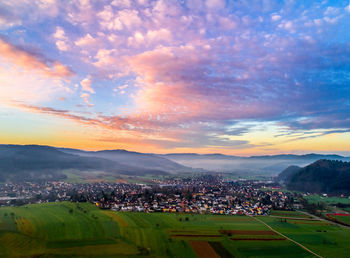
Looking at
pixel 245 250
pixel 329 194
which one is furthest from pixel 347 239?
pixel 329 194

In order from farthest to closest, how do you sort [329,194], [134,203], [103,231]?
[329,194], [134,203], [103,231]

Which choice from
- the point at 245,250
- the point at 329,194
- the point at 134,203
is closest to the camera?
the point at 245,250

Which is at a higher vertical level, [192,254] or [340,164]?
[340,164]

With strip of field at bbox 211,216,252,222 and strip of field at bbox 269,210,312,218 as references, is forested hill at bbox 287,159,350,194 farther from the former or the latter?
strip of field at bbox 211,216,252,222

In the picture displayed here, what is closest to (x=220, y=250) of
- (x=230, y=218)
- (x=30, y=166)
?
(x=230, y=218)

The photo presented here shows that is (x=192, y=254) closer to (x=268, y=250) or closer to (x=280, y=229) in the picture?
(x=268, y=250)

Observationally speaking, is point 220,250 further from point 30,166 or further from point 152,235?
point 30,166

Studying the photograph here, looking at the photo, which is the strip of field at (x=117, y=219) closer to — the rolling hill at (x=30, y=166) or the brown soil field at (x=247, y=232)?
the brown soil field at (x=247, y=232)

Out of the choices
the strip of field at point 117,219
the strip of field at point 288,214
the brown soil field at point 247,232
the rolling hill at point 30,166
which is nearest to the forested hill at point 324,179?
the strip of field at point 288,214
